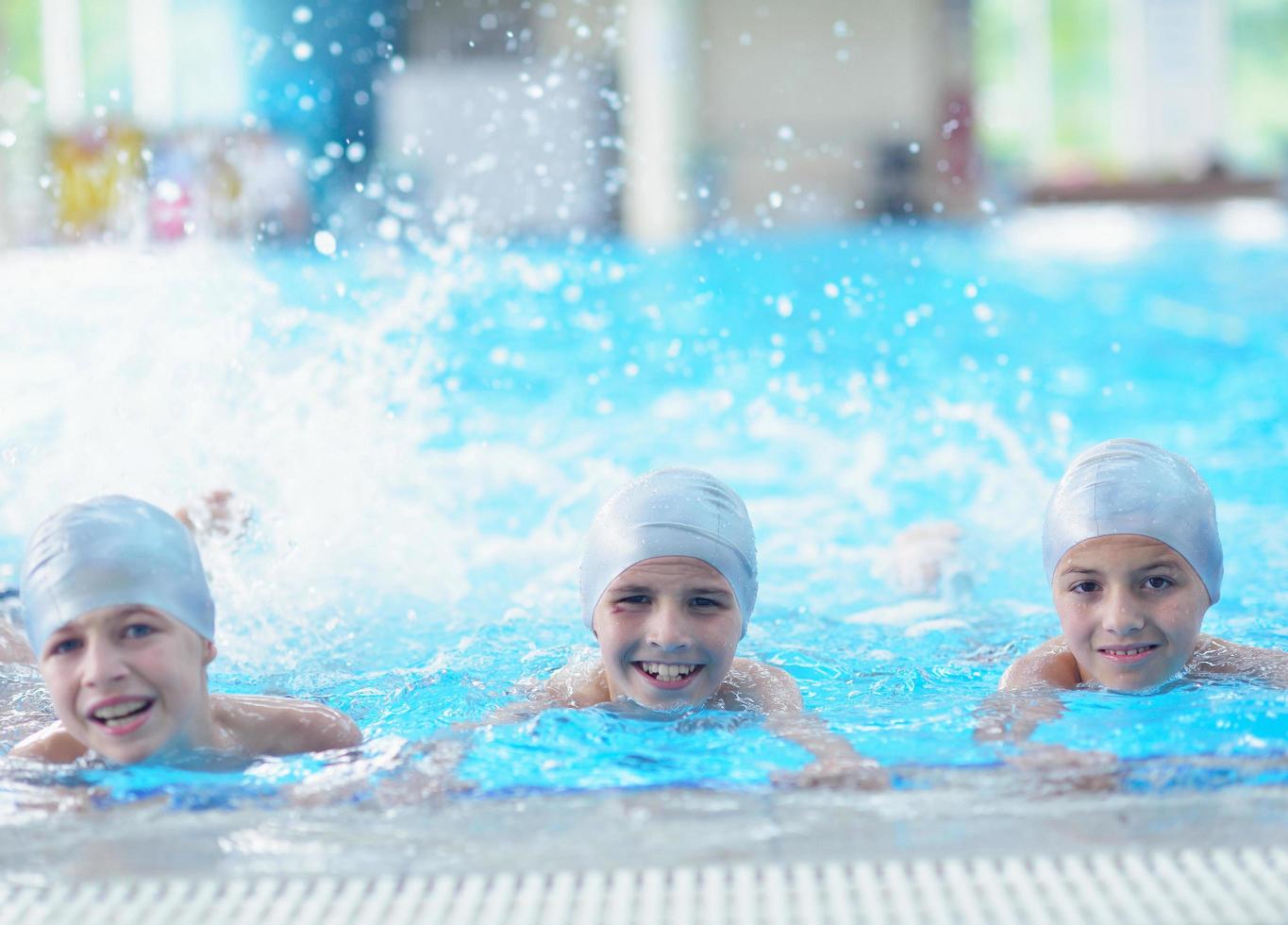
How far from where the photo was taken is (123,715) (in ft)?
9.50

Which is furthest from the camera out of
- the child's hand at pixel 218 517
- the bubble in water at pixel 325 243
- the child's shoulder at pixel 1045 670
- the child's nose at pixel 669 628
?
the bubble in water at pixel 325 243

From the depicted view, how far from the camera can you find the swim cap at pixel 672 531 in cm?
331

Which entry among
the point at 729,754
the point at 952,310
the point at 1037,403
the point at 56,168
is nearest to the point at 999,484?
the point at 1037,403

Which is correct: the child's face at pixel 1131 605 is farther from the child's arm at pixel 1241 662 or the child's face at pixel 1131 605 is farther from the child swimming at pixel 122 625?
the child swimming at pixel 122 625

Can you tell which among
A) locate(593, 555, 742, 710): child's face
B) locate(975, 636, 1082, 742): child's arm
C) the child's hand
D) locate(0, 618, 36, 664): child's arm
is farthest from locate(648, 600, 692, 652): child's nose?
the child's hand

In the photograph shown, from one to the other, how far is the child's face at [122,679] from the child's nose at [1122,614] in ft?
5.98

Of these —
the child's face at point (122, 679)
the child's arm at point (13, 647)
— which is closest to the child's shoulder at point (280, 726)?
the child's face at point (122, 679)

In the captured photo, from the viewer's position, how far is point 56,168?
63.6 feet

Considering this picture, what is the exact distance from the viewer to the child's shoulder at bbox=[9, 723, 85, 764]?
3160mm

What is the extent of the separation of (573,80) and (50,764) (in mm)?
19759

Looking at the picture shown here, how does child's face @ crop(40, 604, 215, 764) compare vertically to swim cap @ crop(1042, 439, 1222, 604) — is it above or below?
below

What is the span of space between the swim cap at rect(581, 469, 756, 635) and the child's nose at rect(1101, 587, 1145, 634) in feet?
2.48

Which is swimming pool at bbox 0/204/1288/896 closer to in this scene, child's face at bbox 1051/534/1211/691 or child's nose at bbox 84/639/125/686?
child's face at bbox 1051/534/1211/691

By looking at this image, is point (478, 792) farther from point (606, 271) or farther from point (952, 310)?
point (606, 271)
